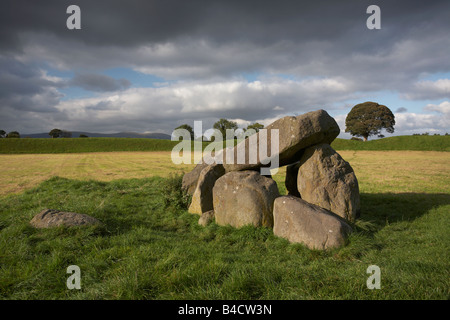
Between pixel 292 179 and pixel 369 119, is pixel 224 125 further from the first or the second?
pixel 292 179

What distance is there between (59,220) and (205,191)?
488 cm

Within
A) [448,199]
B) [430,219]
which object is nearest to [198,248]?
[430,219]

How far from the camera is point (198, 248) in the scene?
→ 6.66m

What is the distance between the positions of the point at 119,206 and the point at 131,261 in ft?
19.3

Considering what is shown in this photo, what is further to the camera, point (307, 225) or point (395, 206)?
point (395, 206)

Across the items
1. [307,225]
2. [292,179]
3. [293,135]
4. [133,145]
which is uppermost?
[133,145]

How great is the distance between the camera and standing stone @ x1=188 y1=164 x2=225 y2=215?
1001 cm

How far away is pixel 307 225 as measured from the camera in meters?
7.02

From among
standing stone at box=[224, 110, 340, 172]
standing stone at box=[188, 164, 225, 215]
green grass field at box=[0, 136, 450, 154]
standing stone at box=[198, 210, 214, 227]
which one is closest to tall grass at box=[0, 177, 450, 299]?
standing stone at box=[198, 210, 214, 227]

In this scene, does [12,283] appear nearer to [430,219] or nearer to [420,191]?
[430,219]

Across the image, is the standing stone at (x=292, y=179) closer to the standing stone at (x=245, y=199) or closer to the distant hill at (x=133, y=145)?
the standing stone at (x=245, y=199)

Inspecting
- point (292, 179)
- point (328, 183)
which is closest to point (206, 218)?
point (292, 179)

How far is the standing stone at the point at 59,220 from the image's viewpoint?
293 inches
